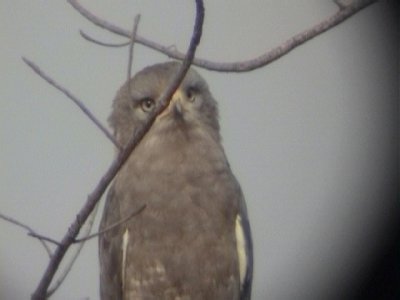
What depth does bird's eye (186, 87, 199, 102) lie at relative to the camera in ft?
23.5

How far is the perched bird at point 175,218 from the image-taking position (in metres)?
6.69

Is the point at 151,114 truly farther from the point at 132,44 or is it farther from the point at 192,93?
the point at 192,93

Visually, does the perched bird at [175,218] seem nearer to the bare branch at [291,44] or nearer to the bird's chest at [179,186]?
the bird's chest at [179,186]

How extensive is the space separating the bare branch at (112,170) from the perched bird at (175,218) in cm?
177

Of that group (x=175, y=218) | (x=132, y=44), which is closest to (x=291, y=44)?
(x=132, y=44)

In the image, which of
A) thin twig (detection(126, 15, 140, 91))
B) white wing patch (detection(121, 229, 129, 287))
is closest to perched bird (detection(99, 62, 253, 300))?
white wing patch (detection(121, 229, 129, 287))

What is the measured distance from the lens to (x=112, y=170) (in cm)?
465

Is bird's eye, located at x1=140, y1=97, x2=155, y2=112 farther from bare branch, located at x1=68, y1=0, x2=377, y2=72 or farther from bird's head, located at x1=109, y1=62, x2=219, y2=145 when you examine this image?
bare branch, located at x1=68, y1=0, x2=377, y2=72

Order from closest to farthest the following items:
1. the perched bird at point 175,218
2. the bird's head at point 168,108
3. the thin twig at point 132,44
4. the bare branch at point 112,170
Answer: the bare branch at point 112,170 → the thin twig at point 132,44 → the perched bird at point 175,218 → the bird's head at point 168,108

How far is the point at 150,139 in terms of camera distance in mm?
7199

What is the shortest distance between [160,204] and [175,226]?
0.16 m

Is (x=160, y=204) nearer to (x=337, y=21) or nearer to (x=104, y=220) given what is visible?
(x=104, y=220)

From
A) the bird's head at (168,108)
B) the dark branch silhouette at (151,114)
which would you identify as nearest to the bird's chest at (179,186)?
the bird's head at (168,108)

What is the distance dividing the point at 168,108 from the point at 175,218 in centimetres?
67
